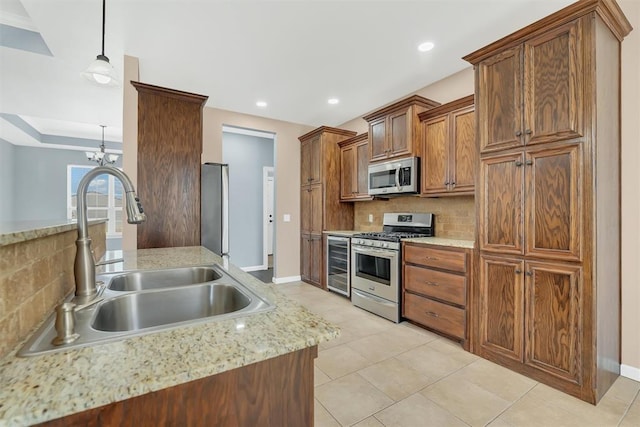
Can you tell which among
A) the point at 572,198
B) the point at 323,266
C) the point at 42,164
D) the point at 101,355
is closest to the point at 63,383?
the point at 101,355

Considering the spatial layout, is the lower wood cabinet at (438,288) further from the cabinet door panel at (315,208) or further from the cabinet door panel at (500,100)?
the cabinet door panel at (315,208)

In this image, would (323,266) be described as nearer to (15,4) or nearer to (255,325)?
(255,325)

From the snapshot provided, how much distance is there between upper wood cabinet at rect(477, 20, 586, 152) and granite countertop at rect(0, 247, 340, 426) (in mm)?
2182

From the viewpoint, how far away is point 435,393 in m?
1.97

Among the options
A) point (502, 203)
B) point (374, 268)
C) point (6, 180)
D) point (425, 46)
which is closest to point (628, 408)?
point (502, 203)

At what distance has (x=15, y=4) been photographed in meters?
2.34

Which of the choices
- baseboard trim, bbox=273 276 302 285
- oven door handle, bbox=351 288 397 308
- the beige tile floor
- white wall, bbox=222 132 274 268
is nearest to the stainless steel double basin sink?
the beige tile floor

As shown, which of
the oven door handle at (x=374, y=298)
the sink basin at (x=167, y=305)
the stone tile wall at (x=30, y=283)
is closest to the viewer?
the stone tile wall at (x=30, y=283)

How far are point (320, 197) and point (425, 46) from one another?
2557 mm

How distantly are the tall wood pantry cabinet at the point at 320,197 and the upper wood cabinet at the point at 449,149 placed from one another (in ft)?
5.45

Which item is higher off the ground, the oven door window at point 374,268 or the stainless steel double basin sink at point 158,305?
the stainless steel double basin sink at point 158,305

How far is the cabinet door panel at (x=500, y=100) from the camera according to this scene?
220 cm

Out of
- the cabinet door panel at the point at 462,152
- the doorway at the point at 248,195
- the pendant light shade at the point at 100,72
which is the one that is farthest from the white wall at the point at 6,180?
the cabinet door panel at the point at 462,152

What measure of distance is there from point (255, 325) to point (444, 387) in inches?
73.5
